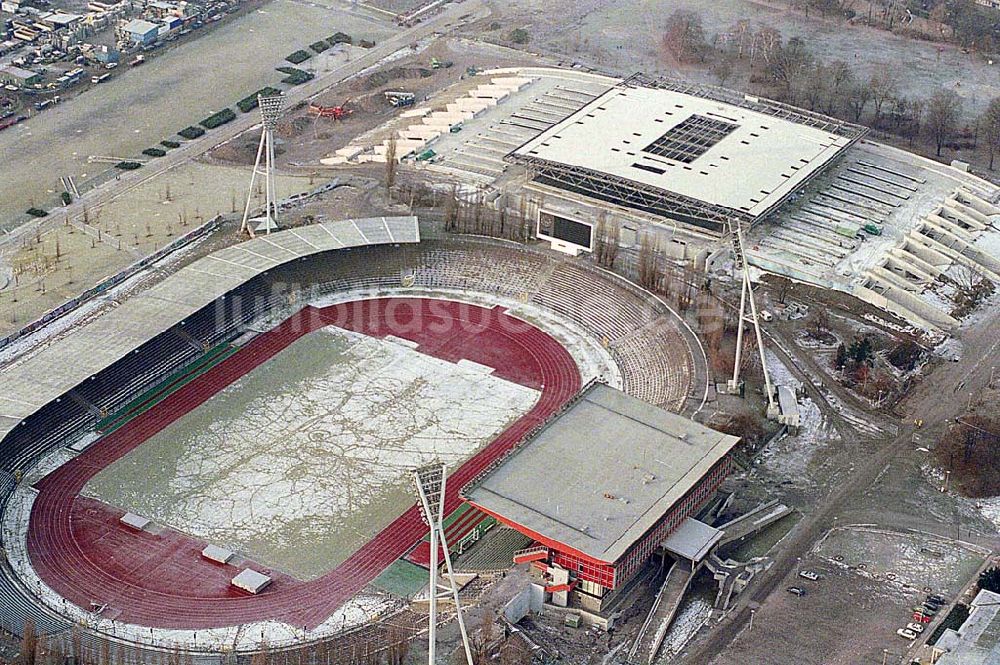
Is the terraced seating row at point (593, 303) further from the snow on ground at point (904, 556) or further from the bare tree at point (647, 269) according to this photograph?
the snow on ground at point (904, 556)

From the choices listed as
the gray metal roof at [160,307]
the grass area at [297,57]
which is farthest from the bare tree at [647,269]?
the grass area at [297,57]

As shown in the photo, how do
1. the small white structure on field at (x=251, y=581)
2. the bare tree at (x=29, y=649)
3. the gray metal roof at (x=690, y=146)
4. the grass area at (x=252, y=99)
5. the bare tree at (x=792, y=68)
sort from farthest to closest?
the bare tree at (x=792, y=68) < the grass area at (x=252, y=99) < the gray metal roof at (x=690, y=146) < the small white structure on field at (x=251, y=581) < the bare tree at (x=29, y=649)

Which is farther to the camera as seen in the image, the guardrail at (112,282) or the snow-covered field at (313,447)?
the guardrail at (112,282)

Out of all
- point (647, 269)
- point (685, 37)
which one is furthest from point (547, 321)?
point (685, 37)

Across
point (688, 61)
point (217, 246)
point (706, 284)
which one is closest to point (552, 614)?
point (706, 284)

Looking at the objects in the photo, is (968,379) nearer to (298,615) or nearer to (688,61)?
(298,615)

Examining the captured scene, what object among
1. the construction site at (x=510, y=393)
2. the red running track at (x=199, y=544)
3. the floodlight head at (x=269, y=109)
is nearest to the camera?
the construction site at (x=510, y=393)

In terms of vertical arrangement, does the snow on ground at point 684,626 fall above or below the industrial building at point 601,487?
below

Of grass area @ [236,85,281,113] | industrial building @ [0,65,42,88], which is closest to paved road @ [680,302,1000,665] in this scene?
grass area @ [236,85,281,113]

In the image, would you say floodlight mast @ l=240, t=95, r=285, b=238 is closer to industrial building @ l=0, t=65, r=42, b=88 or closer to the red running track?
the red running track
